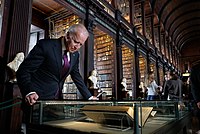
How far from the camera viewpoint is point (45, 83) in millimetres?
1387

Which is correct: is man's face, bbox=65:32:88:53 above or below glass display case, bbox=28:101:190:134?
above

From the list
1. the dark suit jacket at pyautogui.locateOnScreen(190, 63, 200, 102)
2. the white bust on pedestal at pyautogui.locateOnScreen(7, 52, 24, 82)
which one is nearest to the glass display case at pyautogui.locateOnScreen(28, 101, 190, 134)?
the dark suit jacket at pyautogui.locateOnScreen(190, 63, 200, 102)

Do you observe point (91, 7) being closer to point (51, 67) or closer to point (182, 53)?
point (51, 67)

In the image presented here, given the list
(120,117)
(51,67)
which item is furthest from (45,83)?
(120,117)

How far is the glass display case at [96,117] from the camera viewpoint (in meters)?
0.95

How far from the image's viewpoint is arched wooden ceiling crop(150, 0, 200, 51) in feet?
43.1

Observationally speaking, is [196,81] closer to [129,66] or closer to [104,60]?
[104,60]

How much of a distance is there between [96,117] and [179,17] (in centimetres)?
1750

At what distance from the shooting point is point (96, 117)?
114 cm

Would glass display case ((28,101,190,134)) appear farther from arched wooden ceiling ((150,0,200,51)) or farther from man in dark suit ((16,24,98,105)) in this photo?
arched wooden ceiling ((150,0,200,51))

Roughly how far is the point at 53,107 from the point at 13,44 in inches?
79.4

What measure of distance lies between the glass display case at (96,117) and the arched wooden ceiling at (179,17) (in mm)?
11236

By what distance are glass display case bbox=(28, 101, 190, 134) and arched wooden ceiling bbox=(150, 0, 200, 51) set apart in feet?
36.9

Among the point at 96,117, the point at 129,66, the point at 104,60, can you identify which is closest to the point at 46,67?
the point at 96,117
